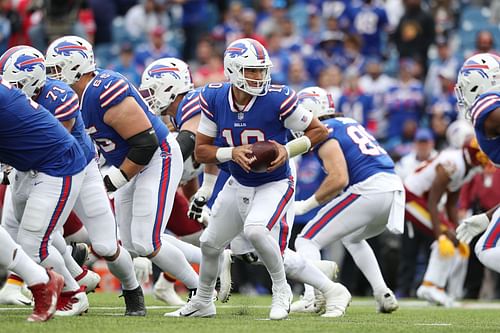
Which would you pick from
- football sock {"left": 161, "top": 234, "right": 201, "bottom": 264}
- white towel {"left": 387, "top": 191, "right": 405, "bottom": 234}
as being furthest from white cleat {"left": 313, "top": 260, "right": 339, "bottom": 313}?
football sock {"left": 161, "top": 234, "right": 201, "bottom": 264}

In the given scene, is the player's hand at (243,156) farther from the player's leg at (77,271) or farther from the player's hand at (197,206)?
the player's leg at (77,271)

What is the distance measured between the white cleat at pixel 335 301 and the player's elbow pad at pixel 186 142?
1430mm

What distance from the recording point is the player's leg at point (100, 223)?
6605mm

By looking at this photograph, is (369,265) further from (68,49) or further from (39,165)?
(39,165)

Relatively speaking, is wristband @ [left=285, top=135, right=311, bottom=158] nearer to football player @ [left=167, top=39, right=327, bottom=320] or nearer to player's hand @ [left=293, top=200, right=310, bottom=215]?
football player @ [left=167, top=39, right=327, bottom=320]

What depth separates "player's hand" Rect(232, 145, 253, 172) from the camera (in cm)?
655

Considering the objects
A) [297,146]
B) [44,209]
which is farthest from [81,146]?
[297,146]

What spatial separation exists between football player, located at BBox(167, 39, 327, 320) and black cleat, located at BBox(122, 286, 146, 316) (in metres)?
0.30

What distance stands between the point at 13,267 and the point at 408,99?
28.0 feet

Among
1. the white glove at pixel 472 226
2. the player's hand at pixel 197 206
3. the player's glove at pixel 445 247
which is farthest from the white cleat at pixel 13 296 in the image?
the player's glove at pixel 445 247

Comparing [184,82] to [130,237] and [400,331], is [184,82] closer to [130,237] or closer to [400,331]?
[130,237]

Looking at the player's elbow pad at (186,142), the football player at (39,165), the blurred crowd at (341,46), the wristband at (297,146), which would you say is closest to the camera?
the football player at (39,165)

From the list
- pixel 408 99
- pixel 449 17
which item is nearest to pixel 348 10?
pixel 449 17

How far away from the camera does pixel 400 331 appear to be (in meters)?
6.05
